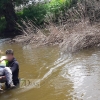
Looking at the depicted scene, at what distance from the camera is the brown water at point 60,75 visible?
783 cm

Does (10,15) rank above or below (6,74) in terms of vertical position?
above

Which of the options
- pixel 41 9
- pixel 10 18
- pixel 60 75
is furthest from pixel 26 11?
pixel 60 75

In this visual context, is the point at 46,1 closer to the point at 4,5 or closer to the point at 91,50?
the point at 4,5

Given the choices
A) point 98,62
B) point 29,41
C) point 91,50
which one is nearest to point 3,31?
point 29,41

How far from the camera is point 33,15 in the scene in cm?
2695

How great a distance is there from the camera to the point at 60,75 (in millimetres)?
9781

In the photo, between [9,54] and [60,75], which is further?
[60,75]

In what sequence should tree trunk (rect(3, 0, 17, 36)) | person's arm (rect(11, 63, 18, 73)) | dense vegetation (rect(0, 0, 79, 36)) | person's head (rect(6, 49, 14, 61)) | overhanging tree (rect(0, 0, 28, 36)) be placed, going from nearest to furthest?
1. person's head (rect(6, 49, 14, 61))
2. person's arm (rect(11, 63, 18, 73))
3. dense vegetation (rect(0, 0, 79, 36))
4. overhanging tree (rect(0, 0, 28, 36))
5. tree trunk (rect(3, 0, 17, 36))

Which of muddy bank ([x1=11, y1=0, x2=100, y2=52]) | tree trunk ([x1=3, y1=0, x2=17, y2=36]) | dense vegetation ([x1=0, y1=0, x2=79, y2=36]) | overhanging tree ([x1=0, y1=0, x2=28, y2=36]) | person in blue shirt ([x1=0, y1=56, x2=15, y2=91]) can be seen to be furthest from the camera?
tree trunk ([x1=3, y1=0, x2=17, y2=36])

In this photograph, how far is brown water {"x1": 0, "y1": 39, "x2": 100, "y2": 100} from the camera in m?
7.83

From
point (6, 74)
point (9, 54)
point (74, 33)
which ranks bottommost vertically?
point (6, 74)

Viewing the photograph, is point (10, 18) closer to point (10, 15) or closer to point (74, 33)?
point (10, 15)

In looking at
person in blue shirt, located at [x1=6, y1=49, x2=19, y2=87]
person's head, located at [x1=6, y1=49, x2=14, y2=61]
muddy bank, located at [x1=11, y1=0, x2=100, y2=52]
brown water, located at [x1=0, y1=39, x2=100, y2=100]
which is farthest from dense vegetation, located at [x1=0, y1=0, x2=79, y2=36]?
person's head, located at [x1=6, y1=49, x2=14, y2=61]

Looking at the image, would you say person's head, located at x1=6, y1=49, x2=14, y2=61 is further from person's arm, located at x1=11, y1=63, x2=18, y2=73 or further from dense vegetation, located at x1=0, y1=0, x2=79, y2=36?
dense vegetation, located at x1=0, y1=0, x2=79, y2=36
